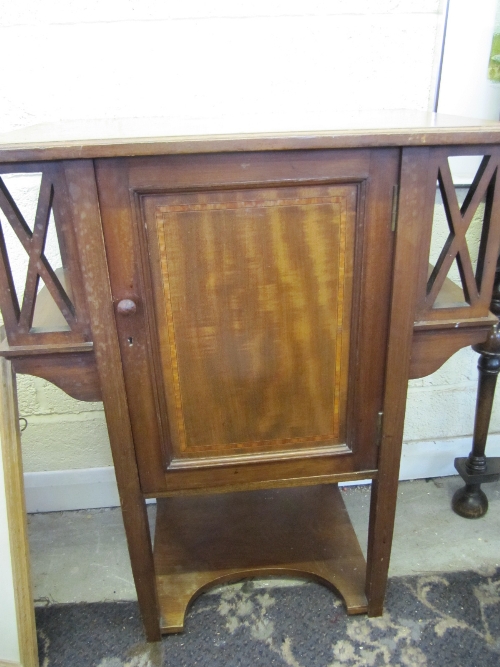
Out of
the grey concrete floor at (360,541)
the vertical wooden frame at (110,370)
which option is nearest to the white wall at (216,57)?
the vertical wooden frame at (110,370)

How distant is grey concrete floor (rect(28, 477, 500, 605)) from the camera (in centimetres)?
134

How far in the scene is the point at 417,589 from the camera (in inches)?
50.6

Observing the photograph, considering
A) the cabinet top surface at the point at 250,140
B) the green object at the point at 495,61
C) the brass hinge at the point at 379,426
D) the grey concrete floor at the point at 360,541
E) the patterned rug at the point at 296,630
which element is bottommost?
the grey concrete floor at the point at 360,541

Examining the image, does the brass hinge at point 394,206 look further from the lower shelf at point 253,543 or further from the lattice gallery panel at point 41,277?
the lower shelf at point 253,543

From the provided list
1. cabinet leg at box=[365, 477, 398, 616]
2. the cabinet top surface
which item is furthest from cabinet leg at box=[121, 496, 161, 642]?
the cabinet top surface

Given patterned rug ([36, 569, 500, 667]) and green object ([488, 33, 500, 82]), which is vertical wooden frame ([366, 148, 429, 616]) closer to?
patterned rug ([36, 569, 500, 667])

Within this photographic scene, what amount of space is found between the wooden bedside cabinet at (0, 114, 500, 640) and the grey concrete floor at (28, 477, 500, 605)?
34cm

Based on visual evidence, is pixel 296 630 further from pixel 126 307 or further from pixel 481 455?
pixel 126 307

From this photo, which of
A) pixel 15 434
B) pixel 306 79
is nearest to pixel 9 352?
pixel 15 434

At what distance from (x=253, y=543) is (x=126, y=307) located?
2.65 feet

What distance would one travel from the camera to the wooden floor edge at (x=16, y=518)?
1101mm

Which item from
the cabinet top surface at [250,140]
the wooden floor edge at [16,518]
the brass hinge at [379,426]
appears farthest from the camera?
the wooden floor edge at [16,518]

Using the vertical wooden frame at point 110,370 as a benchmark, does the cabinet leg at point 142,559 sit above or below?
below

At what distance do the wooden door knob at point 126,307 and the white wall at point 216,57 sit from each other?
0.53m
